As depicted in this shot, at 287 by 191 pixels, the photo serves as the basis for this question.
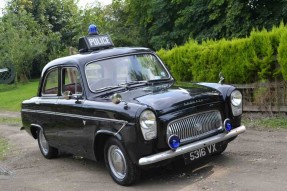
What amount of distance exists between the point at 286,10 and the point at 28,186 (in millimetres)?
13231

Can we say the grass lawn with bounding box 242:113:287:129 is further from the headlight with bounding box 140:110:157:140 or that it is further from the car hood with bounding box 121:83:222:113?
the headlight with bounding box 140:110:157:140

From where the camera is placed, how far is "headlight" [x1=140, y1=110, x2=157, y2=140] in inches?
221

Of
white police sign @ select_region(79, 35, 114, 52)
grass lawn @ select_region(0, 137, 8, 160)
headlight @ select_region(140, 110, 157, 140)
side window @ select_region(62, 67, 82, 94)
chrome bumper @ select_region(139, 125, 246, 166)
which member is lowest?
grass lawn @ select_region(0, 137, 8, 160)

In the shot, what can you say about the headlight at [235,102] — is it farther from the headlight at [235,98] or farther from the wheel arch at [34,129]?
the wheel arch at [34,129]

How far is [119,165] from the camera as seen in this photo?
20.4 feet

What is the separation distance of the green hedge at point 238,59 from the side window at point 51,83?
4377 millimetres

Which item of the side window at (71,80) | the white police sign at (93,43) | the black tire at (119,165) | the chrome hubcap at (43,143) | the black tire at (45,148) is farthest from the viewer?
the chrome hubcap at (43,143)

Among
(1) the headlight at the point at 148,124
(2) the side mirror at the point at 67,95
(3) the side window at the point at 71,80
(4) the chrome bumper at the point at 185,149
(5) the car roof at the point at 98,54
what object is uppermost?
(5) the car roof at the point at 98,54

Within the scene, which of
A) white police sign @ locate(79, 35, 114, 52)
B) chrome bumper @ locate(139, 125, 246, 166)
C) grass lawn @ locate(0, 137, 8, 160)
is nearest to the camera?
chrome bumper @ locate(139, 125, 246, 166)

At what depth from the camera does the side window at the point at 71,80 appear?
7074 mm

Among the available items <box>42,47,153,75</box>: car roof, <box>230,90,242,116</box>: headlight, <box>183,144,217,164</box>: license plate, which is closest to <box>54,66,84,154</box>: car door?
<box>42,47,153,75</box>: car roof

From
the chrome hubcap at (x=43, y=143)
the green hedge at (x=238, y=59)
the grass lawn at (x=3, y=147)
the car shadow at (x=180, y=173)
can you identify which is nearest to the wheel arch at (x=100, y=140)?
the car shadow at (x=180, y=173)

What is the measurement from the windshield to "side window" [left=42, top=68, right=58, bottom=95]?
1162mm

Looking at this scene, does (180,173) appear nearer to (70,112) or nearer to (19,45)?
(70,112)
